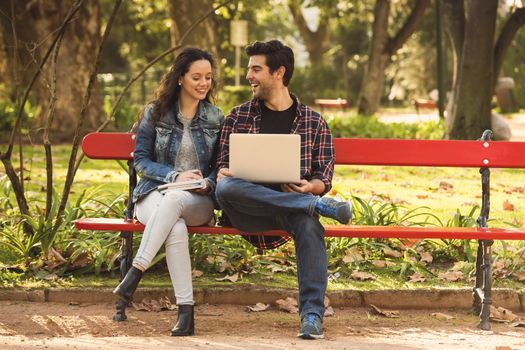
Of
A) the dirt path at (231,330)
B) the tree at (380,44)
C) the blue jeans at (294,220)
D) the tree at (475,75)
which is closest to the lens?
the dirt path at (231,330)

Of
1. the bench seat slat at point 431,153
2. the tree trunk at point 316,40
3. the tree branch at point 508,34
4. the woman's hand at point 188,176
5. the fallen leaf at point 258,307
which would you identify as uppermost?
the tree trunk at point 316,40

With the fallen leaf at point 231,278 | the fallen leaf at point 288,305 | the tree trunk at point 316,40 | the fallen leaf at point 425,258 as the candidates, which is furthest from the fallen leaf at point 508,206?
the tree trunk at point 316,40

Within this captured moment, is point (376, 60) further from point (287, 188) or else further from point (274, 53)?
point (287, 188)

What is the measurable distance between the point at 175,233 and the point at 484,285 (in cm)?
166

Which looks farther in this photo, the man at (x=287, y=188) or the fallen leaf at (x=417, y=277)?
the fallen leaf at (x=417, y=277)

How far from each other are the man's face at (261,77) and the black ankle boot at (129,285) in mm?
1206

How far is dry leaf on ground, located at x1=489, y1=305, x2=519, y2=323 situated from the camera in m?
6.21

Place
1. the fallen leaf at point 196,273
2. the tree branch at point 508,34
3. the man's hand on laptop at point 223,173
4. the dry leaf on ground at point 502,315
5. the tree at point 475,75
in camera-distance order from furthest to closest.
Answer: the tree branch at point 508,34 → the tree at point 475,75 → the fallen leaf at point 196,273 → the dry leaf on ground at point 502,315 → the man's hand on laptop at point 223,173

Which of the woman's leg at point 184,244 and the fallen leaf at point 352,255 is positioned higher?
the woman's leg at point 184,244

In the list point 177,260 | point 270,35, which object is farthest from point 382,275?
point 270,35

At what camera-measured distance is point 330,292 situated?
6406 millimetres

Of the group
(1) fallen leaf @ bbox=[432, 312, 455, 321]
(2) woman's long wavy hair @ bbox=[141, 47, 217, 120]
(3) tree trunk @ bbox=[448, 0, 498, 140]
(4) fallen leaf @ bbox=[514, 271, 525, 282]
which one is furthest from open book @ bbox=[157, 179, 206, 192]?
(3) tree trunk @ bbox=[448, 0, 498, 140]

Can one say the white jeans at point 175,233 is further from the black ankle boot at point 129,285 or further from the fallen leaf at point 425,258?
the fallen leaf at point 425,258

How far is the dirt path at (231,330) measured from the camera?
5.37m
